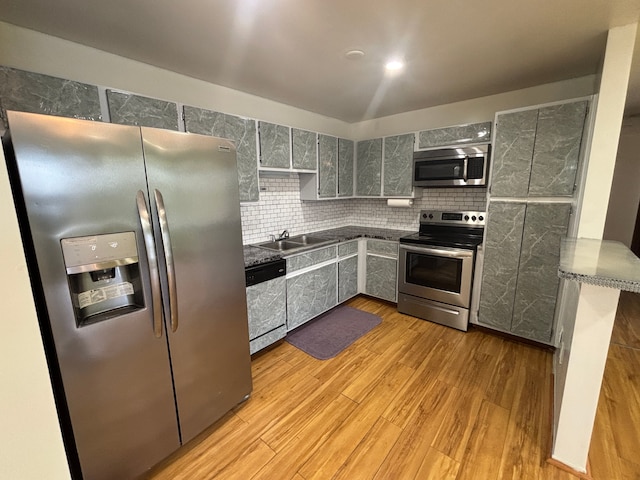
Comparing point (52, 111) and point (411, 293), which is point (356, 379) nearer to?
point (411, 293)

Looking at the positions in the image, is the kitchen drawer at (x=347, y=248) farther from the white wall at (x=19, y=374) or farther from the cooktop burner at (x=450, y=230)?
the white wall at (x=19, y=374)

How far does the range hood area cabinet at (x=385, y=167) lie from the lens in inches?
137

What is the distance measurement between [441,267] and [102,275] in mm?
3012

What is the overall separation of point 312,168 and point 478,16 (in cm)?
202

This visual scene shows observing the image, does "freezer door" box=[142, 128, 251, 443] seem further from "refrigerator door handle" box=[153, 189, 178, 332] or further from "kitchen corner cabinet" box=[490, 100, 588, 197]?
"kitchen corner cabinet" box=[490, 100, 588, 197]

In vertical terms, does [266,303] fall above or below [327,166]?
below

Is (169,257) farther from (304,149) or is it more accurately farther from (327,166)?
(327,166)

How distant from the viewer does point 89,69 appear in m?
1.98

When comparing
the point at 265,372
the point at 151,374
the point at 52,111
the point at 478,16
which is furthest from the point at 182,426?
the point at 478,16

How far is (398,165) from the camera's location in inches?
140

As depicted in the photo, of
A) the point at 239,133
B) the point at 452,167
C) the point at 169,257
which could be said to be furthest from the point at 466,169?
the point at 169,257

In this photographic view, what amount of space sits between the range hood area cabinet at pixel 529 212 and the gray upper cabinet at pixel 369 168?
1394mm

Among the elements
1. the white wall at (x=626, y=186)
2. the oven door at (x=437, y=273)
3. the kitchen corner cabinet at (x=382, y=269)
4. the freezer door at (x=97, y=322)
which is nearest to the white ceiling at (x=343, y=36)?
the freezer door at (x=97, y=322)

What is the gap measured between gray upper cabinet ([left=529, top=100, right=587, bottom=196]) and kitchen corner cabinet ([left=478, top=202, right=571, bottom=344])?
0.17 meters
